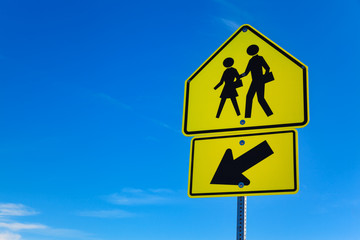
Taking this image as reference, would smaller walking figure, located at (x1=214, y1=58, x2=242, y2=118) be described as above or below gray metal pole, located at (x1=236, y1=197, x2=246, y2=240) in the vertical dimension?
above

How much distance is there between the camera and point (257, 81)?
120 inches

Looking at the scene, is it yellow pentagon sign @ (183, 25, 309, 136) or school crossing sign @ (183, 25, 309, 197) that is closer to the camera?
school crossing sign @ (183, 25, 309, 197)

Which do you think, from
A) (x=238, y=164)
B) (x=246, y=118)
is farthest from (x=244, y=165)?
(x=246, y=118)

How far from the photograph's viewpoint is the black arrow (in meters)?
2.81

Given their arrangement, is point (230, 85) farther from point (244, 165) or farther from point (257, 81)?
point (244, 165)

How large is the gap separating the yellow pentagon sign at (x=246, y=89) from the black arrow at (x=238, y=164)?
8.1 inches

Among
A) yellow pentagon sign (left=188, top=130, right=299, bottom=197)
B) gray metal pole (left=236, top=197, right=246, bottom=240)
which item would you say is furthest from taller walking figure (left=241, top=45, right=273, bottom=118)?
gray metal pole (left=236, top=197, right=246, bottom=240)

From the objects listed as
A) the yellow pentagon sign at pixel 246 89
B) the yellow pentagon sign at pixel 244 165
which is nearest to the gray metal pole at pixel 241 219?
the yellow pentagon sign at pixel 244 165

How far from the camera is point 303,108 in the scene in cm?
281

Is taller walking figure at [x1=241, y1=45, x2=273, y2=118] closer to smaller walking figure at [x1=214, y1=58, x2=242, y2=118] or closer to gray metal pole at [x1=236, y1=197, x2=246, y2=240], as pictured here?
smaller walking figure at [x1=214, y1=58, x2=242, y2=118]

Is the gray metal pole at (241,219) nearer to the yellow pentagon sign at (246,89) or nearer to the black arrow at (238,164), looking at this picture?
the black arrow at (238,164)

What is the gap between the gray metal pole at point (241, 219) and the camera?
2604 mm

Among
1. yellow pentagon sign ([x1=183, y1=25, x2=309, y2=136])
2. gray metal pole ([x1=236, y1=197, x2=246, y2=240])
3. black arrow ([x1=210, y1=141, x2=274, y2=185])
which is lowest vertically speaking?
gray metal pole ([x1=236, y1=197, x2=246, y2=240])

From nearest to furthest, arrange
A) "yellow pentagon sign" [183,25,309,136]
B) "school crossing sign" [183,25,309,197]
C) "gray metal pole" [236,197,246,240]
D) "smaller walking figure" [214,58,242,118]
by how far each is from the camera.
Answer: "gray metal pole" [236,197,246,240], "school crossing sign" [183,25,309,197], "yellow pentagon sign" [183,25,309,136], "smaller walking figure" [214,58,242,118]
